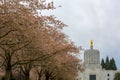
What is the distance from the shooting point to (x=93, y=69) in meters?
131

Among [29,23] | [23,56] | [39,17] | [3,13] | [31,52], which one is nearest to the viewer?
[3,13]

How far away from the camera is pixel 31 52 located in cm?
2262

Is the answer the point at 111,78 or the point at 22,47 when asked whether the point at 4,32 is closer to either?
the point at 22,47

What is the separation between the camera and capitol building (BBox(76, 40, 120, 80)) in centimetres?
12501

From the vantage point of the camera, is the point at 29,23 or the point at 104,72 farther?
the point at 104,72

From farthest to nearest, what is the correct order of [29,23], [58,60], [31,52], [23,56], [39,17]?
[58,60] → [23,56] → [31,52] → [39,17] → [29,23]

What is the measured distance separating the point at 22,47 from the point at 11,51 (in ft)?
7.49

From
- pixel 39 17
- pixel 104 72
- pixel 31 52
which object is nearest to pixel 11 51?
pixel 31 52

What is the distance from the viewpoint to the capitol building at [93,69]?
125m

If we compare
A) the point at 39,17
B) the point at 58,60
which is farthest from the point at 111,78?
the point at 39,17

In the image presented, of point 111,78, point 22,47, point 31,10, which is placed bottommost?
point 22,47

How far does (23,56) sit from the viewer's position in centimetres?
2508

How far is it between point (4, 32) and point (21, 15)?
76.2 inches

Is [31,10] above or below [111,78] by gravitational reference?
below
